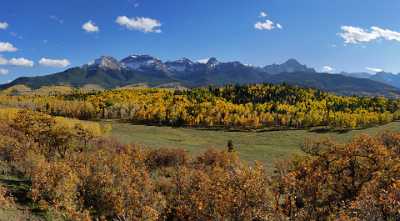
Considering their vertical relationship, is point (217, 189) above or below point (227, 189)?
below

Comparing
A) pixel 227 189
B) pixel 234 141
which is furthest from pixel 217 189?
pixel 234 141

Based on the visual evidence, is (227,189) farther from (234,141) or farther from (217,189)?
(234,141)

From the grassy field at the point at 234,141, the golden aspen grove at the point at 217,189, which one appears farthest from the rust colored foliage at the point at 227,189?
the grassy field at the point at 234,141

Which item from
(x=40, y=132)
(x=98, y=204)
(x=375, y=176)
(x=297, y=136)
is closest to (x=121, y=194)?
(x=98, y=204)

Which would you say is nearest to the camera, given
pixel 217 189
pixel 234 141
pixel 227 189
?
pixel 227 189

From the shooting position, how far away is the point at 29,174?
69625mm

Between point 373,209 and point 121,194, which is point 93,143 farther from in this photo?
point 373,209

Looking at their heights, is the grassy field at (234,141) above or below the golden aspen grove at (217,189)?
below

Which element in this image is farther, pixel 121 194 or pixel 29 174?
pixel 29 174

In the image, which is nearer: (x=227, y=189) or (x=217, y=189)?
(x=227, y=189)

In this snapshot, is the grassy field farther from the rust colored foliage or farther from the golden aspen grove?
the golden aspen grove

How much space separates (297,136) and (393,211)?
167273 mm

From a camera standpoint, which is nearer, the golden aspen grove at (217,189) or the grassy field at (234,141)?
the golden aspen grove at (217,189)

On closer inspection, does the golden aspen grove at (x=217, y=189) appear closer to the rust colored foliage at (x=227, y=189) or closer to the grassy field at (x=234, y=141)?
the rust colored foliage at (x=227, y=189)
